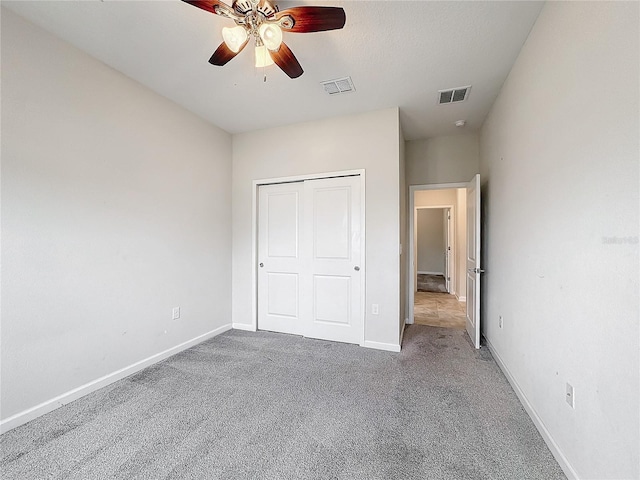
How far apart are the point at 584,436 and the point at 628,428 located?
35 cm

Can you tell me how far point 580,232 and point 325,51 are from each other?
79.3 inches

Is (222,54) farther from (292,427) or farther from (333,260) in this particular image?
(292,427)

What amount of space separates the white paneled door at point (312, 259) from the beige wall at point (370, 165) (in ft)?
0.51

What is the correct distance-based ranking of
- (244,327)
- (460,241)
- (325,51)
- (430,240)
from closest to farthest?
(325,51), (244,327), (460,241), (430,240)

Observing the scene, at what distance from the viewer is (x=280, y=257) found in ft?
11.6

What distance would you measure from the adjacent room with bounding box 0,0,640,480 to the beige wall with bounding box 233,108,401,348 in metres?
0.03

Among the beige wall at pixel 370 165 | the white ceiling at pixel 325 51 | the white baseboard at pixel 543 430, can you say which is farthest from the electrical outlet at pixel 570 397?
the white ceiling at pixel 325 51

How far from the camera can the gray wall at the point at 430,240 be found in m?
8.81

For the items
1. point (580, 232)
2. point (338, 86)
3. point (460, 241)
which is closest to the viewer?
point (580, 232)

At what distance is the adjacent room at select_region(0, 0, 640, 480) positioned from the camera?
130 cm

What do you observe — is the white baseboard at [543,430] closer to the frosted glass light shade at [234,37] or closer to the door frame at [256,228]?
the door frame at [256,228]

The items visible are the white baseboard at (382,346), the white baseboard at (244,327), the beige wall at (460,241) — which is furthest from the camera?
the beige wall at (460,241)

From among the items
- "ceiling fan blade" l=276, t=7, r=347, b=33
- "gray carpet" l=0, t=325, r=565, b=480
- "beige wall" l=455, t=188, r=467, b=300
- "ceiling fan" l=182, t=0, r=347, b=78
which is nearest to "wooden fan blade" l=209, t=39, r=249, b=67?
"ceiling fan" l=182, t=0, r=347, b=78

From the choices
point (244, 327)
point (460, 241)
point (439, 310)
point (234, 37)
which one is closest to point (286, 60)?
point (234, 37)
